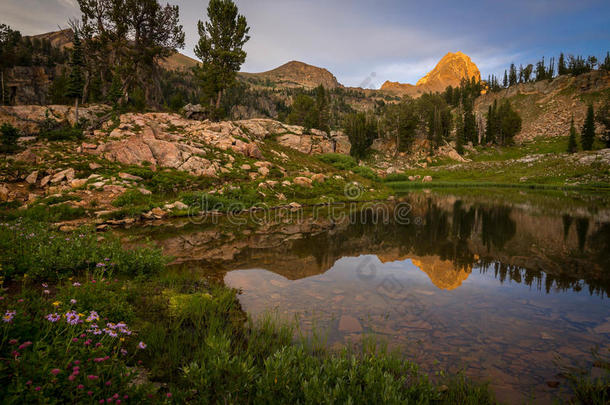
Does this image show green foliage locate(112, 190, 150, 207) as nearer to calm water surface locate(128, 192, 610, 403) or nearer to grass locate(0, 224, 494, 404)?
calm water surface locate(128, 192, 610, 403)

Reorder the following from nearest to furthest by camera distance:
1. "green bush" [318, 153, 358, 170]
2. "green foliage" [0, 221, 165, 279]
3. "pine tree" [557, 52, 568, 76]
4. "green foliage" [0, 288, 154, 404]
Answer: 1. "green foliage" [0, 288, 154, 404]
2. "green foliage" [0, 221, 165, 279]
3. "green bush" [318, 153, 358, 170]
4. "pine tree" [557, 52, 568, 76]

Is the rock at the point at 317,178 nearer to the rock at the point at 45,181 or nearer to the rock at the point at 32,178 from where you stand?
the rock at the point at 45,181

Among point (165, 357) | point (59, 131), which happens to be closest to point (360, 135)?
point (59, 131)

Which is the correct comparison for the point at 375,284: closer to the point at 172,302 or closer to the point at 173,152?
the point at 172,302

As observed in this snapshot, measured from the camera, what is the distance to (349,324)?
236 inches

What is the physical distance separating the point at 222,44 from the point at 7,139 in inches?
1210

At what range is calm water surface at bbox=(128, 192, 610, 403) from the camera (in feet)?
16.7

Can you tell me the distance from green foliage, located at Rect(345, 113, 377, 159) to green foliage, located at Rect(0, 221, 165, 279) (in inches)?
3578

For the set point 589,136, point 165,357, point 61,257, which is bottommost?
point 165,357

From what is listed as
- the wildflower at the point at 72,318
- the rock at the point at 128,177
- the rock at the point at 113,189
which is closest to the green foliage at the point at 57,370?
the wildflower at the point at 72,318

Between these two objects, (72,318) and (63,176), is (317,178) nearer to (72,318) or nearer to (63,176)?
(63,176)

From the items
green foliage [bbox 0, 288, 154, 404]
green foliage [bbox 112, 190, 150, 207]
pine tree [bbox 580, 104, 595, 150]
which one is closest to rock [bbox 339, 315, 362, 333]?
green foliage [bbox 0, 288, 154, 404]

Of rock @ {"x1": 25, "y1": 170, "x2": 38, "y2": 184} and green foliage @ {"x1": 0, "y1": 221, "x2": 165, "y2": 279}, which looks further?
rock @ {"x1": 25, "y1": 170, "x2": 38, "y2": 184}

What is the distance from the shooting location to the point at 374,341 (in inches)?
208
